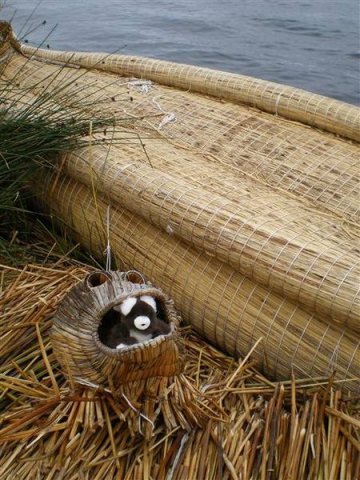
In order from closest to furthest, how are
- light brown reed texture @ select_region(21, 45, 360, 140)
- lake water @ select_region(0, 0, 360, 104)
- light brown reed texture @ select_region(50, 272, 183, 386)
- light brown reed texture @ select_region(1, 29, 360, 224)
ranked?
light brown reed texture @ select_region(50, 272, 183, 386)
light brown reed texture @ select_region(1, 29, 360, 224)
light brown reed texture @ select_region(21, 45, 360, 140)
lake water @ select_region(0, 0, 360, 104)

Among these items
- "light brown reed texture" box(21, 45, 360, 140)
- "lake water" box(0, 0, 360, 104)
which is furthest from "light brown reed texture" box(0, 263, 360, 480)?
"lake water" box(0, 0, 360, 104)

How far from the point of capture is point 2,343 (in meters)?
1.87

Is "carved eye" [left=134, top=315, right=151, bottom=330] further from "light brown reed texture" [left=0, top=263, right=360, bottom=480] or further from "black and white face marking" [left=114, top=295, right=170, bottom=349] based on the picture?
"light brown reed texture" [left=0, top=263, right=360, bottom=480]

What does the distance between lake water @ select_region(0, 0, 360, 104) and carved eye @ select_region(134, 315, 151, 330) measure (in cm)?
487

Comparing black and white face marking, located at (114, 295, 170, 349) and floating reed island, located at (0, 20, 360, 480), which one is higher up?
black and white face marking, located at (114, 295, 170, 349)

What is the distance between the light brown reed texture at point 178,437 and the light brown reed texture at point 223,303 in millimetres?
88

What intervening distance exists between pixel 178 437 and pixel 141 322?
31 cm

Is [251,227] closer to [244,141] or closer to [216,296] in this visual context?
[216,296]

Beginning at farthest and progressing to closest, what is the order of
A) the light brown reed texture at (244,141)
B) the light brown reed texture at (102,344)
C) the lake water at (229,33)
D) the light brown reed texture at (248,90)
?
the lake water at (229,33) < the light brown reed texture at (248,90) < the light brown reed texture at (244,141) < the light brown reed texture at (102,344)

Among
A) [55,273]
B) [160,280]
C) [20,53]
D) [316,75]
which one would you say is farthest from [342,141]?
[316,75]

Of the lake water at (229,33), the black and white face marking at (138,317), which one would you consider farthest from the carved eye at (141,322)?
the lake water at (229,33)

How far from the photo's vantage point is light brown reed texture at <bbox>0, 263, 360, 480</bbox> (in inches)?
61.1

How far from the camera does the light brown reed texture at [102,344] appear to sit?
5.07ft

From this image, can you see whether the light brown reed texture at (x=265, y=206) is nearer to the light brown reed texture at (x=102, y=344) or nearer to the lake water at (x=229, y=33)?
the light brown reed texture at (x=102, y=344)
